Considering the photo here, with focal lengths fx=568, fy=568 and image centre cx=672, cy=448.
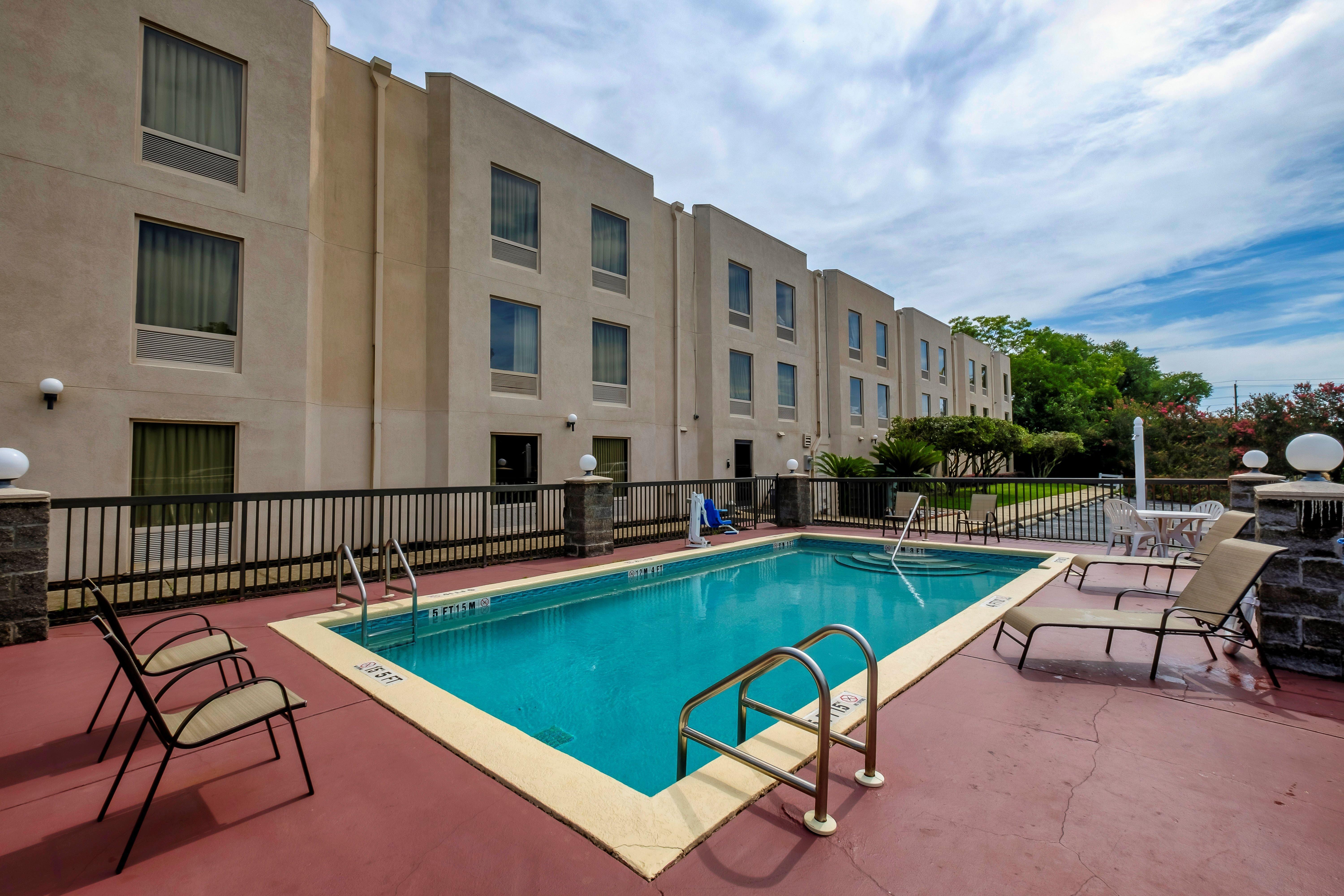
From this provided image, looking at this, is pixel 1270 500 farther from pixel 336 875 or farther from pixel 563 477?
pixel 563 477

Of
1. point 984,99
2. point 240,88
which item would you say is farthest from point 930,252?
point 240,88

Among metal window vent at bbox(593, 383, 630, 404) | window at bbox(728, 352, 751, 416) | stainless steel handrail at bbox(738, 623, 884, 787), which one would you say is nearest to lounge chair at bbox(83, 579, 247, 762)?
stainless steel handrail at bbox(738, 623, 884, 787)

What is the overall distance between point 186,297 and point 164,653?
760cm

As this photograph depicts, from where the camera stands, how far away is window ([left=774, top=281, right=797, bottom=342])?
19453 millimetres

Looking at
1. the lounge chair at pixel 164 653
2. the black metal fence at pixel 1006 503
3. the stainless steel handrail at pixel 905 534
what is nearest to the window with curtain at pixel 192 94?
the lounge chair at pixel 164 653

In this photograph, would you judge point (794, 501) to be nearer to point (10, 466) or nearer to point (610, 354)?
point (610, 354)

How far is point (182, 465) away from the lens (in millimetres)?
8633

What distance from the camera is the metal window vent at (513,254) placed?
1218 centimetres

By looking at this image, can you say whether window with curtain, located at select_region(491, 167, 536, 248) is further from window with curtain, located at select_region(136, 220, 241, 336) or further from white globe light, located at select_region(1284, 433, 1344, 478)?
white globe light, located at select_region(1284, 433, 1344, 478)

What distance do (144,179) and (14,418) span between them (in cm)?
374

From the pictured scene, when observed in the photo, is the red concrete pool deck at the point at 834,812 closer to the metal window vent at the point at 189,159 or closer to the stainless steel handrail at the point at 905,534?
the stainless steel handrail at the point at 905,534

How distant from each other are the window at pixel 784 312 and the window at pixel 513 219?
9.24 meters

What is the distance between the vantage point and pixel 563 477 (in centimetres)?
1309

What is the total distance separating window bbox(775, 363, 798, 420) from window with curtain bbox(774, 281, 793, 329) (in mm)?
1449
